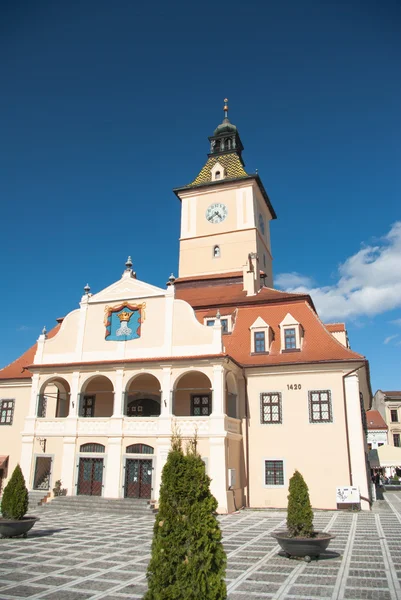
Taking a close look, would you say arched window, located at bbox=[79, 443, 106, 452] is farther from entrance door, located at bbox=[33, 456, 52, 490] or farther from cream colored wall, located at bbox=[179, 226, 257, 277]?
cream colored wall, located at bbox=[179, 226, 257, 277]

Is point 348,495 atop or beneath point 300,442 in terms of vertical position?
beneath

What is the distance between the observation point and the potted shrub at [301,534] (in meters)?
12.0

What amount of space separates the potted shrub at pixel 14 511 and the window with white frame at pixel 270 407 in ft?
43.9

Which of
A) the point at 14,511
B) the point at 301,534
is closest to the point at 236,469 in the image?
the point at 14,511

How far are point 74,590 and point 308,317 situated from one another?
829 inches

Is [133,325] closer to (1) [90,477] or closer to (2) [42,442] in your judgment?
(2) [42,442]

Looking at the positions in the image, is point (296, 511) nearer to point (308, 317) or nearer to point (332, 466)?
point (332, 466)

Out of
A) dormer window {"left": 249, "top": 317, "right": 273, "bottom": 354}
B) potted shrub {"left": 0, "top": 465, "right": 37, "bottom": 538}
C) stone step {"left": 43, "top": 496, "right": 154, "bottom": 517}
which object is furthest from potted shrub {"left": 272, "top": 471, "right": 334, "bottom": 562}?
dormer window {"left": 249, "top": 317, "right": 273, "bottom": 354}

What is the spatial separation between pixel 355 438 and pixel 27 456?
1699 cm

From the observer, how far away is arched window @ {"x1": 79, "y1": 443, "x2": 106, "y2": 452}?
25.4 meters

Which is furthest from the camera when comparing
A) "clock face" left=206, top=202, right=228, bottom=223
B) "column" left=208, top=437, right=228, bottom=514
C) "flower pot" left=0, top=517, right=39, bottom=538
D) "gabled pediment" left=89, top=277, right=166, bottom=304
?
"clock face" left=206, top=202, right=228, bottom=223

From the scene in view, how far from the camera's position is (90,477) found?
2519 centimetres

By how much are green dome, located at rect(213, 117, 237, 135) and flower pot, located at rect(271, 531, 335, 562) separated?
3895cm

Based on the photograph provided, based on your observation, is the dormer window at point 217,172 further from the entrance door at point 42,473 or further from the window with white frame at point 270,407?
the entrance door at point 42,473
